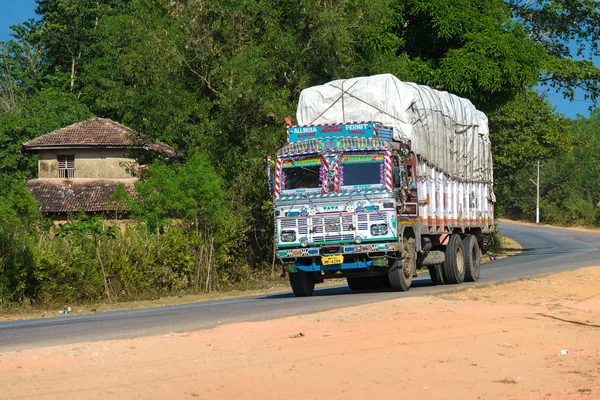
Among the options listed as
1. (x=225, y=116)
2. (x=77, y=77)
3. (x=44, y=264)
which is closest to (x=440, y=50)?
(x=225, y=116)

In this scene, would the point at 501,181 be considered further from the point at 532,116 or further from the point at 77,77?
the point at 77,77

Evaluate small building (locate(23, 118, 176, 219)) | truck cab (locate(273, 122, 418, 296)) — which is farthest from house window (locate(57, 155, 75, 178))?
truck cab (locate(273, 122, 418, 296))

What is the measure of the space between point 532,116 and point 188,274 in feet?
78.5

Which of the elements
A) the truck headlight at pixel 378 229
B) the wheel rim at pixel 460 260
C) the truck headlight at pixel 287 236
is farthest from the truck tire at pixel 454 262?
the truck headlight at pixel 287 236

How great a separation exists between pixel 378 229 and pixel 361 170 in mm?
1255

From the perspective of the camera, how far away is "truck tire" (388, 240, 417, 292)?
1983cm

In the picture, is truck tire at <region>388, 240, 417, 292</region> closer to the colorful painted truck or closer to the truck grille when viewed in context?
the colorful painted truck

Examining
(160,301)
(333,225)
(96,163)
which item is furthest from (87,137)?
(333,225)

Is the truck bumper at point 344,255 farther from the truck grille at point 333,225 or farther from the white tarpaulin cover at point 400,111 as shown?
the white tarpaulin cover at point 400,111

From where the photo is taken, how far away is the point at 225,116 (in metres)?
31.5

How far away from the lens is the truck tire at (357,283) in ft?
75.9

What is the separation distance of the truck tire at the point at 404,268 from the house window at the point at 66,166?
36.2m

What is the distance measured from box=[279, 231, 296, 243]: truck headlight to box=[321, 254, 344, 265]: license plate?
0.75 m

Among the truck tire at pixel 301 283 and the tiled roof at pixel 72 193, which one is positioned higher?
the tiled roof at pixel 72 193
